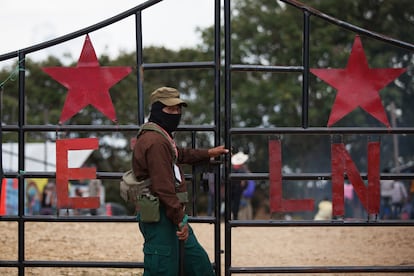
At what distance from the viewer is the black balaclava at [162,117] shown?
17.0 ft

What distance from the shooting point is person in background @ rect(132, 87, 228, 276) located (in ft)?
16.1

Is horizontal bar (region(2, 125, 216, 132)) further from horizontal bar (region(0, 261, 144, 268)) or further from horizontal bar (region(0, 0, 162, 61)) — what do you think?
horizontal bar (region(0, 261, 144, 268))

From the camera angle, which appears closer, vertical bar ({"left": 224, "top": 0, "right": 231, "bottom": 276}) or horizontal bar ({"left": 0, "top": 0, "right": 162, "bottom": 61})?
vertical bar ({"left": 224, "top": 0, "right": 231, "bottom": 276})

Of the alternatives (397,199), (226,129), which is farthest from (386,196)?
(226,129)

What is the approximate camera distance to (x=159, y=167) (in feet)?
16.0

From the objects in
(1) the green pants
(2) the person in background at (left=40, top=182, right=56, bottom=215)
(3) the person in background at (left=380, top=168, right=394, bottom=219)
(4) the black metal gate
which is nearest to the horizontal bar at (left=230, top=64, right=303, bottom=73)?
(4) the black metal gate

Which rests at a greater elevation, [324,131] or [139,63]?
[139,63]

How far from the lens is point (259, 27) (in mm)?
29047

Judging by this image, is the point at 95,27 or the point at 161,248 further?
the point at 95,27

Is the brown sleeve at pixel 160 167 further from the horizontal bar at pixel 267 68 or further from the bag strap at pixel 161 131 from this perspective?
the horizontal bar at pixel 267 68

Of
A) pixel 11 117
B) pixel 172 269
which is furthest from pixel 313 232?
pixel 11 117

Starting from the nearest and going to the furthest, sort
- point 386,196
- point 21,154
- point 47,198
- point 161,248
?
point 161,248 → point 21,154 → point 386,196 → point 47,198

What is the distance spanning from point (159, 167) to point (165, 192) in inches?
6.8

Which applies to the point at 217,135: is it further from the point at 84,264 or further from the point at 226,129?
the point at 84,264
